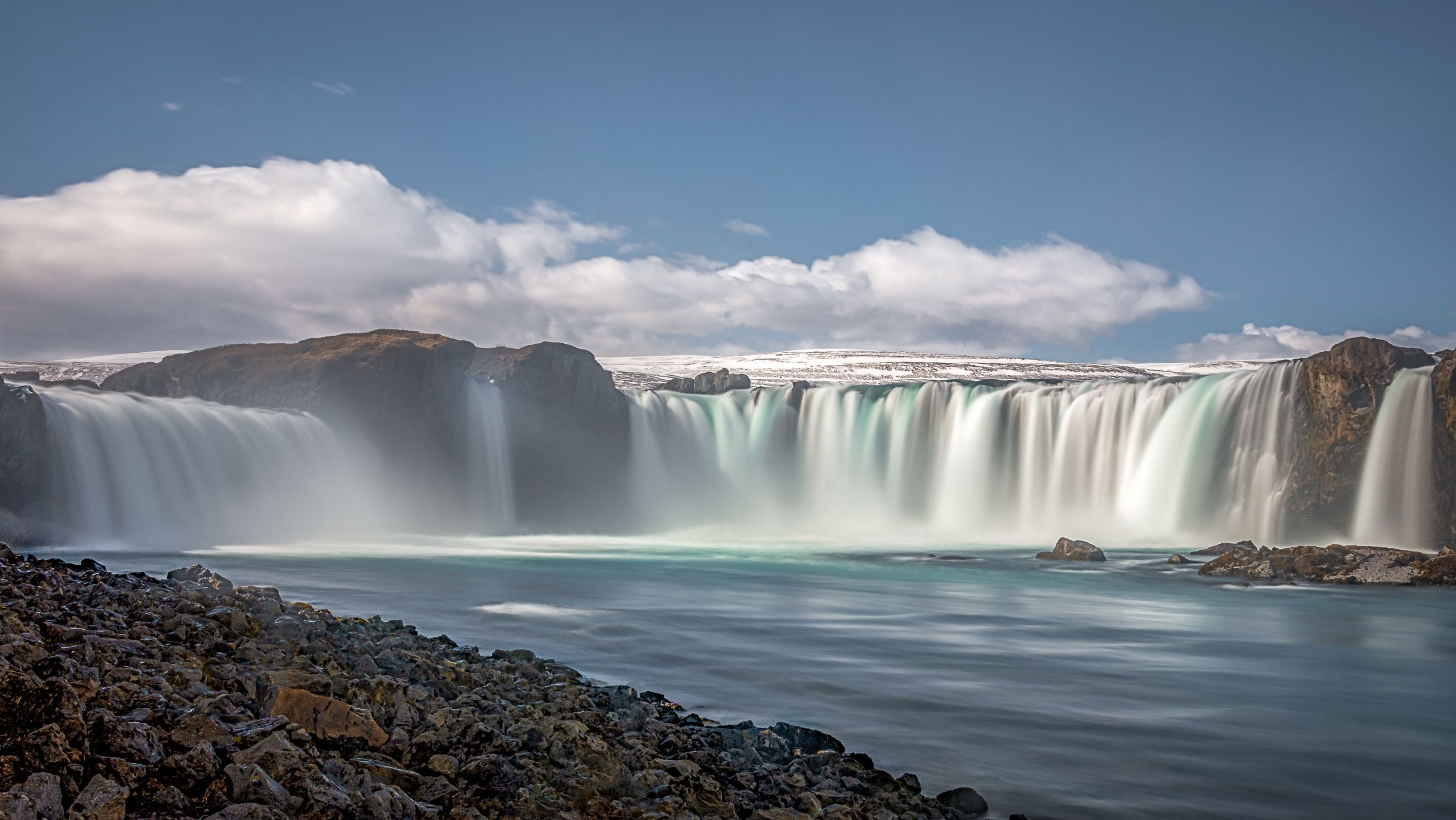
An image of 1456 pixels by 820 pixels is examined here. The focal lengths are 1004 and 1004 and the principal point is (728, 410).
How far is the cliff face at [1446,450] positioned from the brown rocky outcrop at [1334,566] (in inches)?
292

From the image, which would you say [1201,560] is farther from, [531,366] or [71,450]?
[71,450]

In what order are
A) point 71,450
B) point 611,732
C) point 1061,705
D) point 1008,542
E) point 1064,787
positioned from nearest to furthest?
point 611,732 → point 1064,787 → point 1061,705 → point 71,450 → point 1008,542

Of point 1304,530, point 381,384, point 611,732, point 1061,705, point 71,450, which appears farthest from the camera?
point 381,384

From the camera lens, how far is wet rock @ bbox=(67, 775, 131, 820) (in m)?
4.11

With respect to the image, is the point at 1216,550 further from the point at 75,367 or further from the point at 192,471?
the point at 75,367

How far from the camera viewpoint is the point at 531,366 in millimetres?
52000

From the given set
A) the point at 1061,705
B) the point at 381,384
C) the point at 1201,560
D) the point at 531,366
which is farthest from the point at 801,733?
the point at 531,366

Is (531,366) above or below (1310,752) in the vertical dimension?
above

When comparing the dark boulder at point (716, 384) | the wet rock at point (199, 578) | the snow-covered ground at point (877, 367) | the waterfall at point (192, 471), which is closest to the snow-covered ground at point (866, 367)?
the snow-covered ground at point (877, 367)

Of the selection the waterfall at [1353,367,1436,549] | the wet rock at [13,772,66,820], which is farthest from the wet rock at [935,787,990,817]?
the waterfall at [1353,367,1436,549]

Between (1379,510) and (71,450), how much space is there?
4453 centimetres

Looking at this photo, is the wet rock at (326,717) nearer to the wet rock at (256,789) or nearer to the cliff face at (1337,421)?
the wet rock at (256,789)

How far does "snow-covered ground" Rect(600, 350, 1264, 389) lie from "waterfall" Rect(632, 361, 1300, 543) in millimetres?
56676

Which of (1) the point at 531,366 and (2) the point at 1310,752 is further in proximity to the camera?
(1) the point at 531,366
